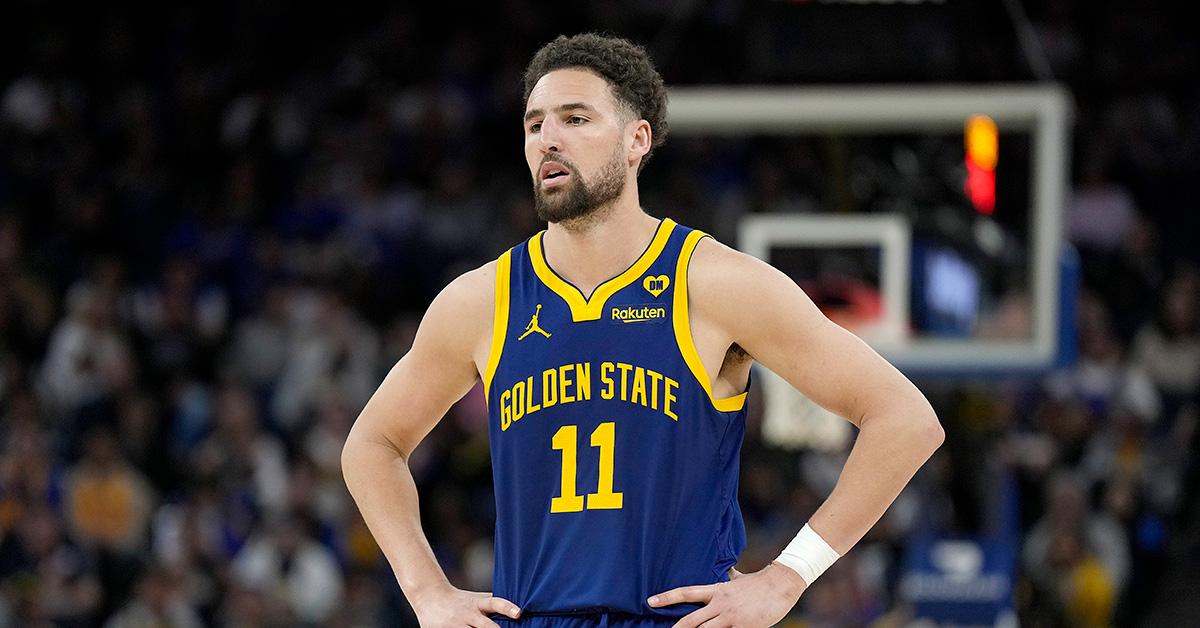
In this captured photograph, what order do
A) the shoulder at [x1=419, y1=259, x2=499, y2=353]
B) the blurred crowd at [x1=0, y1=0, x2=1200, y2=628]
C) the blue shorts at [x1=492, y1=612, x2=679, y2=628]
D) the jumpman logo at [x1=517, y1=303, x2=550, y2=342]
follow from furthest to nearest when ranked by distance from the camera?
the blurred crowd at [x1=0, y1=0, x2=1200, y2=628]
the shoulder at [x1=419, y1=259, x2=499, y2=353]
the jumpman logo at [x1=517, y1=303, x2=550, y2=342]
the blue shorts at [x1=492, y1=612, x2=679, y2=628]

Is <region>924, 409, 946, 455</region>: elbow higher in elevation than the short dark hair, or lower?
lower

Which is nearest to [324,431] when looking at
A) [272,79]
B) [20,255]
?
[20,255]

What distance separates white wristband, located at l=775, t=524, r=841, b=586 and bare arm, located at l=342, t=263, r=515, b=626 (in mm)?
819

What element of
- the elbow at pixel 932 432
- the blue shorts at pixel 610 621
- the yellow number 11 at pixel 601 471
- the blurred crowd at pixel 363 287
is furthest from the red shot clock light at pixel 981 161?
the blue shorts at pixel 610 621

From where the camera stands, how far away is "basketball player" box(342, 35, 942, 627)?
4.58m

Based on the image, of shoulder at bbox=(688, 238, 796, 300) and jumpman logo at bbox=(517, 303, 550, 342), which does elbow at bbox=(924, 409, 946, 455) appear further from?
jumpman logo at bbox=(517, 303, 550, 342)

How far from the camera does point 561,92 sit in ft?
15.5

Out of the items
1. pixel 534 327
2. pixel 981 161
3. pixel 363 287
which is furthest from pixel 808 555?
pixel 363 287

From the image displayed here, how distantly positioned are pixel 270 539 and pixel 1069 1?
9.60 m

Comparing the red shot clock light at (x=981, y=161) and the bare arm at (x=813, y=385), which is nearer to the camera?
the bare arm at (x=813, y=385)

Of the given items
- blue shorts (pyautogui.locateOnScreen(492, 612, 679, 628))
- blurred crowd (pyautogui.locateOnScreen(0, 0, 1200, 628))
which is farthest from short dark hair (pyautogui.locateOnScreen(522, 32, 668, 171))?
blurred crowd (pyautogui.locateOnScreen(0, 0, 1200, 628))

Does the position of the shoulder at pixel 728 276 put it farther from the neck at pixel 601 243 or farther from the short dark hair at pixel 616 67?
the short dark hair at pixel 616 67

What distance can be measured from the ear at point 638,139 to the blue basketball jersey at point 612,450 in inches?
10.1

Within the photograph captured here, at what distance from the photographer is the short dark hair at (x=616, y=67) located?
4793mm
